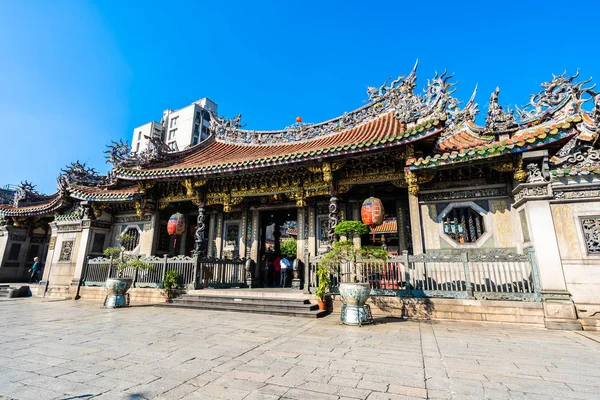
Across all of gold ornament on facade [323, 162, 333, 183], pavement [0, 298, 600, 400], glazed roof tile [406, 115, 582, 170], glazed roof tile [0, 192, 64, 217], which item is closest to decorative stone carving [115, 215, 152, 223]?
glazed roof tile [0, 192, 64, 217]

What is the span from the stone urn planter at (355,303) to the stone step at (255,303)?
1.45 metres

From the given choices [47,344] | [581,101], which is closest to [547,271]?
[581,101]

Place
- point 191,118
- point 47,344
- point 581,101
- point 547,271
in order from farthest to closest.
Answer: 1. point 191,118
2. point 581,101
3. point 547,271
4. point 47,344

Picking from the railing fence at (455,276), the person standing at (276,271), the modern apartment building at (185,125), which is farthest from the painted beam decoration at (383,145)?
the modern apartment building at (185,125)

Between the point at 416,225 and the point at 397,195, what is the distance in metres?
1.77

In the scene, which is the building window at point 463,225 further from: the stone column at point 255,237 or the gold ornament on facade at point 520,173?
the stone column at point 255,237

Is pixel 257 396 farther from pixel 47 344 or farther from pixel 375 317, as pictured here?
pixel 375 317

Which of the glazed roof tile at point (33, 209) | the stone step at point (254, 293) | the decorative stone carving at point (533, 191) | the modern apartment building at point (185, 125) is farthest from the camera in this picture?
the modern apartment building at point (185, 125)

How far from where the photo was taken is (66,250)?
40.7 ft

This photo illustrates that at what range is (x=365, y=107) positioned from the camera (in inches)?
472

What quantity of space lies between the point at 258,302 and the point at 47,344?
4.52 metres

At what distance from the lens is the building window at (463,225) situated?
8170 mm

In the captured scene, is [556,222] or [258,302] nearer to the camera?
[556,222]

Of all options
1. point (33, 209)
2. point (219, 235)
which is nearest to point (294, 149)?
point (219, 235)
